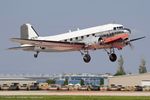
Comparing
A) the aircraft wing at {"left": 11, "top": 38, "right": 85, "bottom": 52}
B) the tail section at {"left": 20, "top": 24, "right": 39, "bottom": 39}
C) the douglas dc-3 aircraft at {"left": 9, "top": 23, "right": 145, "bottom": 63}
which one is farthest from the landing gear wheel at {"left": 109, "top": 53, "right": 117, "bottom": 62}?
the tail section at {"left": 20, "top": 24, "right": 39, "bottom": 39}

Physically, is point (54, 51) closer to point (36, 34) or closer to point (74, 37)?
point (74, 37)

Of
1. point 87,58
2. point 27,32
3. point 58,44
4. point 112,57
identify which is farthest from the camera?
point 27,32

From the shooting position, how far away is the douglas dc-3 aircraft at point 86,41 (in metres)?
77.6

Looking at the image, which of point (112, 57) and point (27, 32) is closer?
point (112, 57)

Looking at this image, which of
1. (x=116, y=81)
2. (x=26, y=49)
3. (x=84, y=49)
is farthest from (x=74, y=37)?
(x=116, y=81)

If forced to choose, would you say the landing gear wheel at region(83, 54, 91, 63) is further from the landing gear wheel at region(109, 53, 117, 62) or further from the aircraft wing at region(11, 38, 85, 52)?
the landing gear wheel at region(109, 53, 117, 62)

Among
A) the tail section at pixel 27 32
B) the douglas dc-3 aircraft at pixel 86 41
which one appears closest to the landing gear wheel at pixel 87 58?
the douglas dc-3 aircraft at pixel 86 41

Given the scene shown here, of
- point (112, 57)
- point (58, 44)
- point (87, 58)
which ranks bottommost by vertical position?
point (112, 57)

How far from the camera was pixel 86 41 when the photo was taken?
264 ft

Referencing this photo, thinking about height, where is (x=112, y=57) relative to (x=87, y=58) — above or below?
below

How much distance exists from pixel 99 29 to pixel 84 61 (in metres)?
5.08

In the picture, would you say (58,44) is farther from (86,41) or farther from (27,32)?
(27,32)

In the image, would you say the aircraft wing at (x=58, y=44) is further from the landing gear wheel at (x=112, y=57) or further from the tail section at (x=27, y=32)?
the tail section at (x=27, y=32)

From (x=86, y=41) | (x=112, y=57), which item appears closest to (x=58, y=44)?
(x=86, y=41)
